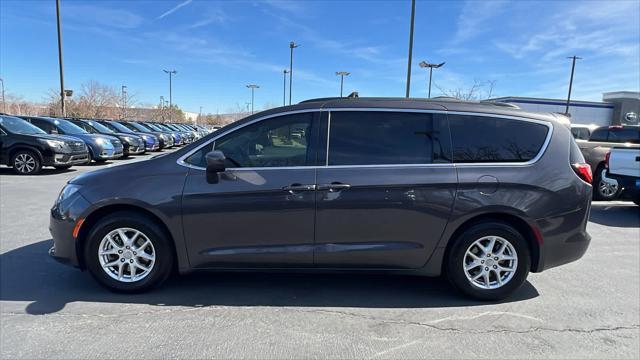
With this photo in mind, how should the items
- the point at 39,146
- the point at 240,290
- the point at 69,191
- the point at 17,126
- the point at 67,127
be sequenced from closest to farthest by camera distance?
1. the point at 69,191
2. the point at 240,290
3. the point at 39,146
4. the point at 17,126
5. the point at 67,127

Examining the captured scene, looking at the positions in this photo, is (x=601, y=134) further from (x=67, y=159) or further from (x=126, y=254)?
(x=67, y=159)

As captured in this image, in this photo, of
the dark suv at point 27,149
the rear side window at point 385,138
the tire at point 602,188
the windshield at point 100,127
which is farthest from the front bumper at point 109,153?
the tire at point 602,188

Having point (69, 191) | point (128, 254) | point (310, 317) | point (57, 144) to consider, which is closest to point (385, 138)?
point (310, 317)

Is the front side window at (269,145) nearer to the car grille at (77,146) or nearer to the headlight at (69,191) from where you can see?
the headlight at (69,191)

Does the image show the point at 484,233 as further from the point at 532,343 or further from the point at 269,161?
the point at 269,161

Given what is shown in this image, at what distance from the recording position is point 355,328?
3.18 meters

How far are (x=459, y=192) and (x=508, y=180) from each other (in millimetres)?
473

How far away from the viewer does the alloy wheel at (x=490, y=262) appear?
12.0 feet

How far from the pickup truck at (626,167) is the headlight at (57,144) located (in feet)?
45.0

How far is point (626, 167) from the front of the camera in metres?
7.35

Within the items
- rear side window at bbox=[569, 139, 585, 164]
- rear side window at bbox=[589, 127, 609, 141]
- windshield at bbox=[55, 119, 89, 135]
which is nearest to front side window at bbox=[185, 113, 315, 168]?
rear side window at bbox=[569, 139, 585, 164]

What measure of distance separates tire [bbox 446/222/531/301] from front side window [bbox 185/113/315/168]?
1.61m

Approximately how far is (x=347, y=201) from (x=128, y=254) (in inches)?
81.6

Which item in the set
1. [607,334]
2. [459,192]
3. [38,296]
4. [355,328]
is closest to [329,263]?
[355,328]
